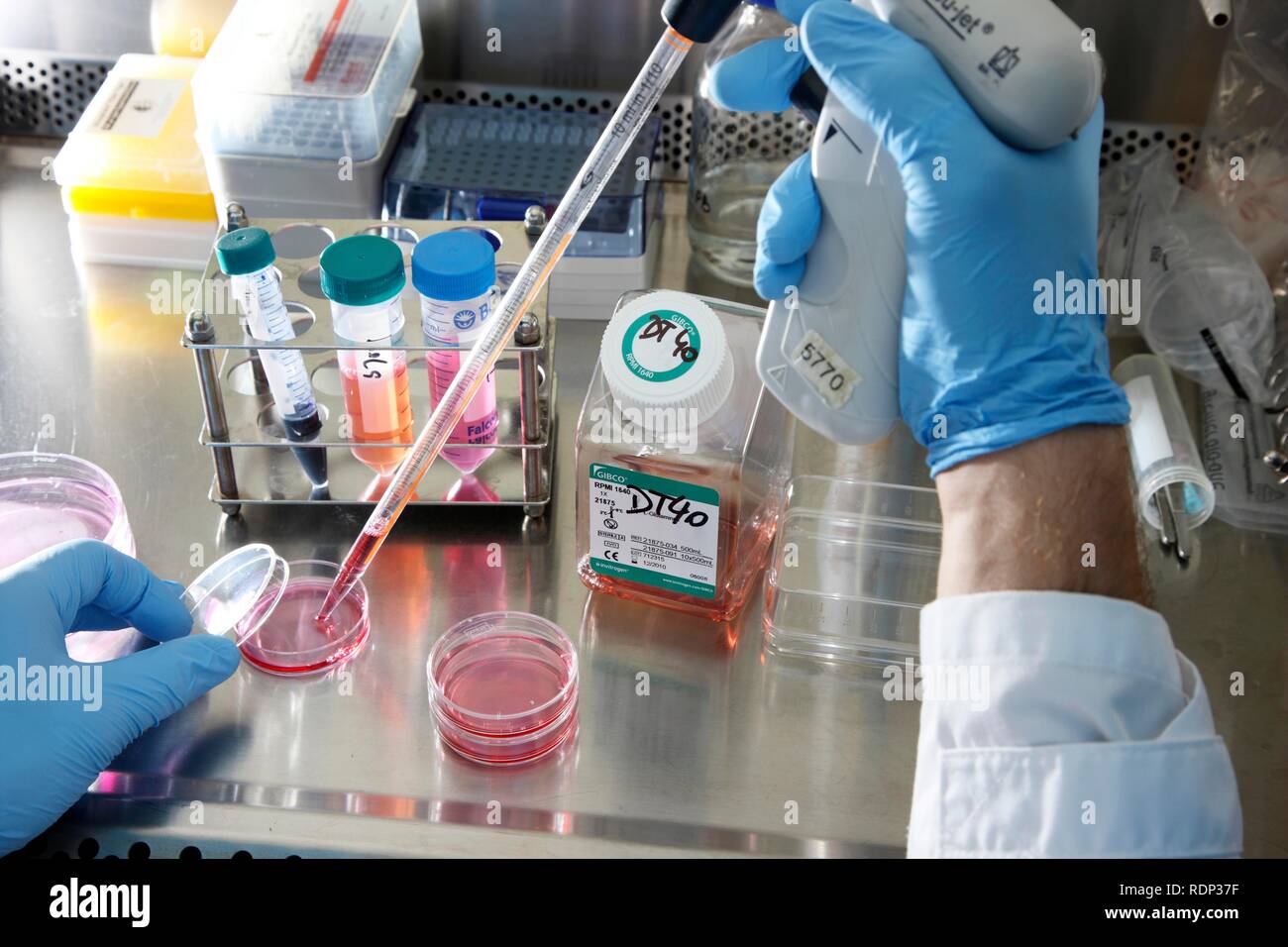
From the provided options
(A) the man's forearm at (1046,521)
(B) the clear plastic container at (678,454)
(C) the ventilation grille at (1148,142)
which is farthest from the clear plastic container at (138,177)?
(C) the ventilation grille at (1148,142)

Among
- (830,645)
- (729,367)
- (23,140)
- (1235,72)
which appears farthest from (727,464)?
(23,140)

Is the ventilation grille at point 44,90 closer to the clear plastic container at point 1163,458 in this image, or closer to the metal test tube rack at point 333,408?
the metal test tube rack at point 333,408

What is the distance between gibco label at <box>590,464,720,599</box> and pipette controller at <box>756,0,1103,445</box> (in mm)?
164

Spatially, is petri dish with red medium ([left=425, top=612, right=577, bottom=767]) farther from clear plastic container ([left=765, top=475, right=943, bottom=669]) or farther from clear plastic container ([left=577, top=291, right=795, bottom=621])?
clear plastic container ([left=765, top=475, right=943, bottom=669])

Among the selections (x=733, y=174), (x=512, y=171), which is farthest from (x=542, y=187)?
(x=733, y=174)

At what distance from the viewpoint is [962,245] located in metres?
1.08

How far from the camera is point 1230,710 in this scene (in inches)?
53.2

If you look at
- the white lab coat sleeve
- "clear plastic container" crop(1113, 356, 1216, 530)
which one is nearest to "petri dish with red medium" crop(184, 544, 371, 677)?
the white lab coat sleeve

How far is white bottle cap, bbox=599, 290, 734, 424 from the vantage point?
1240 mm

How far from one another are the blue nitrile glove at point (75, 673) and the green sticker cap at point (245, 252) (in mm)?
303

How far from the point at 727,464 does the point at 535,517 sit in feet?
1.03

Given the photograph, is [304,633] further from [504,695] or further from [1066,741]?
[1066,741]

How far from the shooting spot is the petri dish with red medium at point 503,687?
4.13 feet

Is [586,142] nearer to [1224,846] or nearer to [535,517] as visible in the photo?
[535,517]
